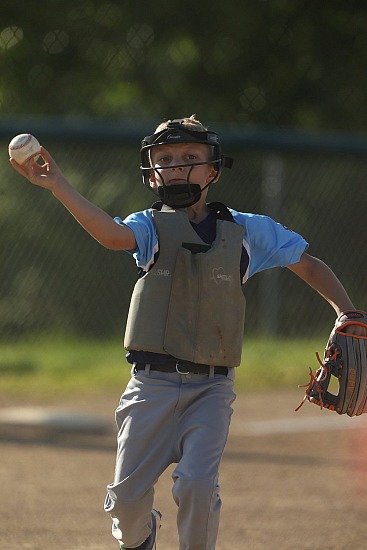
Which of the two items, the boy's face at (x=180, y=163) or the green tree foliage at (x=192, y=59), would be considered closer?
the boy's face at (x=180, y=163)

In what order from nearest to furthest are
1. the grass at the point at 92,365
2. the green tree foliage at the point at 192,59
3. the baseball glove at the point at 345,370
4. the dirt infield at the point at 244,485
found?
the baseball glove at the point at 345,370 < the dirt infield at the point at 244,485 < the grass at the point at 92,365 < the green tree foliage at the point at 192,59

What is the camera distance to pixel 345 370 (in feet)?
14.3

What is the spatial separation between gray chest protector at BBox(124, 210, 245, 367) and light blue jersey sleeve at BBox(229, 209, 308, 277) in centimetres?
14

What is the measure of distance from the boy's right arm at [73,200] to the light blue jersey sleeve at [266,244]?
57 cm

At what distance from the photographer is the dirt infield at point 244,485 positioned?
5.03 m

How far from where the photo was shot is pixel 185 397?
12.9 ft

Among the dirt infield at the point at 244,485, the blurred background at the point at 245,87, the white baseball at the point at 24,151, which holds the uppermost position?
the blurred background at the point at 245,87

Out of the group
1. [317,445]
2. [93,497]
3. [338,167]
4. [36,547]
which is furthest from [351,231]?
[36,547]

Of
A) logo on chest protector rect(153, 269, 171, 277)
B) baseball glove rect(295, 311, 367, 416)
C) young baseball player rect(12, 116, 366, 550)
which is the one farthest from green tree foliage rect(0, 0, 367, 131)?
logo on chest protector rect(153, 269, 171, 277)

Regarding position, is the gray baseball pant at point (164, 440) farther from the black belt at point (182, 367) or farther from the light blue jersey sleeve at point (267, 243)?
the light blue jersey sleeve at point (267, 243)

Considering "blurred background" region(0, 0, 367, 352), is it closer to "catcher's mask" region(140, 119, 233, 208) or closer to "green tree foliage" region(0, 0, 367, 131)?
"green tree foliage" region(0, 0, 367, 131)

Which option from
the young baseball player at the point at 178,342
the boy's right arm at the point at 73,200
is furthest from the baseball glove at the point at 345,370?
the boy's right arm at the point at 73,200

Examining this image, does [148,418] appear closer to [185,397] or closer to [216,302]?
[185,397]

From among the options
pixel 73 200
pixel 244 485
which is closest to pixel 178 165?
pixel 73 200
